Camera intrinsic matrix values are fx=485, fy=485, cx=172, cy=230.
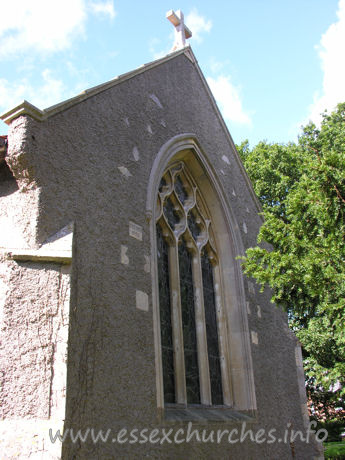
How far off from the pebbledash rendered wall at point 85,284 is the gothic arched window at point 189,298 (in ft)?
2.15

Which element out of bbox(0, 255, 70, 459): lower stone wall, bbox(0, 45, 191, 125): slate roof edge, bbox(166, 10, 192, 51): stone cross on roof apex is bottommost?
bbox(0, 255, 70, 459): lower stone wall

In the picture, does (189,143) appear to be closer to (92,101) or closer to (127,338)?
(92,101)

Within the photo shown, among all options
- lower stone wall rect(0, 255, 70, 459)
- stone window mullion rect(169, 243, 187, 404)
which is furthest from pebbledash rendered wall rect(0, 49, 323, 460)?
stone window mullion rect(169, 243, 187, 404)

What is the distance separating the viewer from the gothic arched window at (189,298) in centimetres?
617

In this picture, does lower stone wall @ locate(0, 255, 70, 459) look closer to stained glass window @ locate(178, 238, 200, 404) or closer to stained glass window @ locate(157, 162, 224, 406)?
stained glass window @ locate(157, 162, 224, 406)

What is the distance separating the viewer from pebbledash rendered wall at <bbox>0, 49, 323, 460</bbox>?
3834mm

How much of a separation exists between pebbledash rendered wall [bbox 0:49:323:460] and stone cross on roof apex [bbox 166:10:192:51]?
9.93 ft

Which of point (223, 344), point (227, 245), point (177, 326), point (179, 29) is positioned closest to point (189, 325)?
point (177, 326)

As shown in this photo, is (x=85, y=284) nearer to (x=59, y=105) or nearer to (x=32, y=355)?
(x=32, y=355)

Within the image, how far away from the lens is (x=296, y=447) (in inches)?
324

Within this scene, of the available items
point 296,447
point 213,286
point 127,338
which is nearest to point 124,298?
point 127,338

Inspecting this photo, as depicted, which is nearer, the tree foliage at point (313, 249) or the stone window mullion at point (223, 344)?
the tree foliage at point (313, 249)

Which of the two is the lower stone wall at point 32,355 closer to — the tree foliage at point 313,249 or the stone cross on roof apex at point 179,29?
the tree foliage at point 313,249

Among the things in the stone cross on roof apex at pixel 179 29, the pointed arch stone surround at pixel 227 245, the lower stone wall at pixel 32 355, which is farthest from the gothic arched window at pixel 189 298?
the stone cross on roof apex at pixel 179 29
